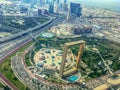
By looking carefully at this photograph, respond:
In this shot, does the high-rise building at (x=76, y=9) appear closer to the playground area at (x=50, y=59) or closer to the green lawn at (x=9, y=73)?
the playground area at (x=50, y=59)

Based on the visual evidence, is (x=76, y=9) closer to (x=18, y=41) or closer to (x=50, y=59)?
(x=18, y=41)

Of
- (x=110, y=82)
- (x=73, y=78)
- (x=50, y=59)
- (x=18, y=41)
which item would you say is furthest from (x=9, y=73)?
(x=18, y=41)

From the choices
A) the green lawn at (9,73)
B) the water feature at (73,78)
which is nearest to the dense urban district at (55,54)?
the green lawn at (9,73)

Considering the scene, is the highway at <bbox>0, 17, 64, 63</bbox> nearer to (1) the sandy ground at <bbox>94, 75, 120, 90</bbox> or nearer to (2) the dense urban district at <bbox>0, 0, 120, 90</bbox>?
(2) the dense urban district at <bbox>0, 0, 120, 90</bbox>

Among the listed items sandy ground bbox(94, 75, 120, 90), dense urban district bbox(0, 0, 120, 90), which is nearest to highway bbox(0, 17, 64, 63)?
dense urban district bbox(0, 0, 120, 90)

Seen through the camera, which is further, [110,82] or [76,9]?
[76,9]

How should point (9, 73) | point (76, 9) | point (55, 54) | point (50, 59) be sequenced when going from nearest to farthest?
point (9, 73), point (50, 59), point (55, 54), point (76, 9)

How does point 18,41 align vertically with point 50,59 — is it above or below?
above

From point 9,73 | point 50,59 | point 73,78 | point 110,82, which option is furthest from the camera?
point 50,59
